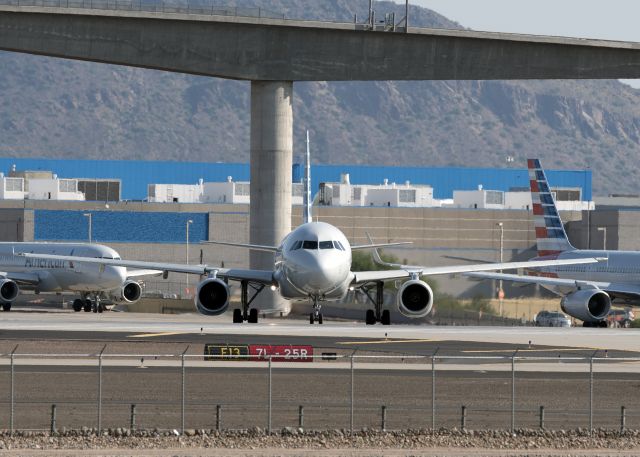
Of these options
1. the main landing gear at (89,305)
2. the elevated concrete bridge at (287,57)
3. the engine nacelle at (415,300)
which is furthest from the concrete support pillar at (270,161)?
the engine nacelle at (415,300)

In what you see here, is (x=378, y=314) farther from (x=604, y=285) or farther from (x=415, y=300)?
(x=604, y=285)

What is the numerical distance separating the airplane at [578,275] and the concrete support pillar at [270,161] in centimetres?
1273

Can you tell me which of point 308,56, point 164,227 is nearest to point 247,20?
point 308,56

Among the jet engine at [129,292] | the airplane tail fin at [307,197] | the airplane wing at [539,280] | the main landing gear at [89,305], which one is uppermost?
the airplane tail fin at [307,197]

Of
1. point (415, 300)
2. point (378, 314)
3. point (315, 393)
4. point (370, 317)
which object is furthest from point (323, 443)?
point (378, 314)

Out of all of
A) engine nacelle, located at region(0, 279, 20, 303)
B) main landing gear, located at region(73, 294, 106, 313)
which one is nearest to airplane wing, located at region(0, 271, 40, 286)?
main landing gear, located at region(73, 294, 106, 313)

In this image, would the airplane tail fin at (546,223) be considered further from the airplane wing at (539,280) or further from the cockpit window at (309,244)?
the cockpit window at (309,244)

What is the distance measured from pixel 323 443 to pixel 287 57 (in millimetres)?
53875

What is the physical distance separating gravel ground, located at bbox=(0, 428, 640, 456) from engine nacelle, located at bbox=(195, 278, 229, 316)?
34.6 metres

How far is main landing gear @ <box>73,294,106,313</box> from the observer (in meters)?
101

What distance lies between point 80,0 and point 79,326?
68.3ft

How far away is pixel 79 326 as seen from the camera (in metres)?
70.1

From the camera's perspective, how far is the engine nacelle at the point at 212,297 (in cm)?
6856

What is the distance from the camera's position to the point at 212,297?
68750 millimetres
